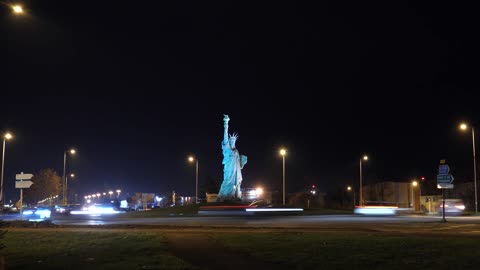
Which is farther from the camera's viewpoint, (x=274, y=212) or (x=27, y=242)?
(x=274, y=212)

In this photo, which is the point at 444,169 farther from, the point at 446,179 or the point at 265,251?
the point at 265,251

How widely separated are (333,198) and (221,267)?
88635 mm

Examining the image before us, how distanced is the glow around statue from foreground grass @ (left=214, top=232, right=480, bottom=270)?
42.8 metres

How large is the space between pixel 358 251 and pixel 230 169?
4802 cm

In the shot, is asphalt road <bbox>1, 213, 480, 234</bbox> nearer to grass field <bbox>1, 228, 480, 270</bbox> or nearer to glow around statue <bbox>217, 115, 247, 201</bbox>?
grass field <bbox>1, 228, 480, 270</bbox>

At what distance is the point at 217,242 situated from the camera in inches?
730

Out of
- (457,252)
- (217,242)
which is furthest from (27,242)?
(457,252)

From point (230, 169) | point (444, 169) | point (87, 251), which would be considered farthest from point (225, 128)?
point (87, 251)

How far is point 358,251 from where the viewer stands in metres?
15.3

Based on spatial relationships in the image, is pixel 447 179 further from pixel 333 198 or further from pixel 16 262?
pixel 333 198

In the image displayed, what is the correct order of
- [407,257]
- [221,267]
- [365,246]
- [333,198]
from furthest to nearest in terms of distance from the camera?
[333,198] → [365,246] → [407,257] → [221,267]

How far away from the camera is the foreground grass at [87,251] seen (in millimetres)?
13212

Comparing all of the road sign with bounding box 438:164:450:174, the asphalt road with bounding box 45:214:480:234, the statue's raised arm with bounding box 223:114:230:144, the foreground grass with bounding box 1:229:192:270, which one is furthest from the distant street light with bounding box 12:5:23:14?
the statue's raised arm with bounding box 223:114:230:144

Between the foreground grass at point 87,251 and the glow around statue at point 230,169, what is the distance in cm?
4171
